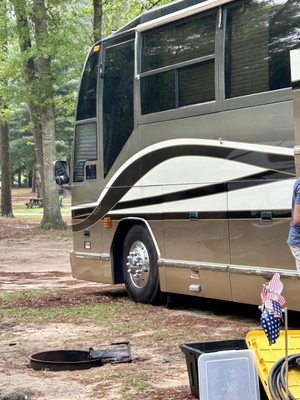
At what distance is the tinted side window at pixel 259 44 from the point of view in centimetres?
802

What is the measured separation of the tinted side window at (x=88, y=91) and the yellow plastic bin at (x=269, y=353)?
611 centimetres

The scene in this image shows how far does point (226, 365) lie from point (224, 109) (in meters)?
4.33

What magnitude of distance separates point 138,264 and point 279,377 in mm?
5522

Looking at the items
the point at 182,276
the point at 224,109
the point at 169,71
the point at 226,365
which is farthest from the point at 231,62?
the point at 226,365

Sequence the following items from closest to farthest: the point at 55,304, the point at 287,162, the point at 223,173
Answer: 1. the point at 287,162
2. the point at 223,173
3. the point at 55,304

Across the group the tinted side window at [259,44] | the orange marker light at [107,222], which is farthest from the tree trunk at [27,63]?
the tinted side window at [259,44]

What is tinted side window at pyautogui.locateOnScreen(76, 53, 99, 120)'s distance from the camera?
11.2 m

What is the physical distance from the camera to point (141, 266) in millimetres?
10312

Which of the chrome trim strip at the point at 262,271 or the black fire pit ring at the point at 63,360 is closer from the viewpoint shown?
the black fire pit ring at the point at 63,360

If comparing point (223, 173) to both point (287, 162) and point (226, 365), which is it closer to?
point (287, 162)

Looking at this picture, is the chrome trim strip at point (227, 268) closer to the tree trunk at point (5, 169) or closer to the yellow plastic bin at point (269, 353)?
the yellow plastic bin at point (269, 353)

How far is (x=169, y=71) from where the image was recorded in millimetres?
9688

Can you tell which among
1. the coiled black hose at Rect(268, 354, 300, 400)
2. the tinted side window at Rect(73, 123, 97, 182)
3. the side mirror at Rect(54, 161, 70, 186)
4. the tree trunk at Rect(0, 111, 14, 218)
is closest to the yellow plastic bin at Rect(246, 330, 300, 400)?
the coiled black hose at Rect(268, 354, 300, 400)

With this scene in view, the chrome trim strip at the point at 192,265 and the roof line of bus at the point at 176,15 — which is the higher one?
the roof line of bus at the point at 176,15
